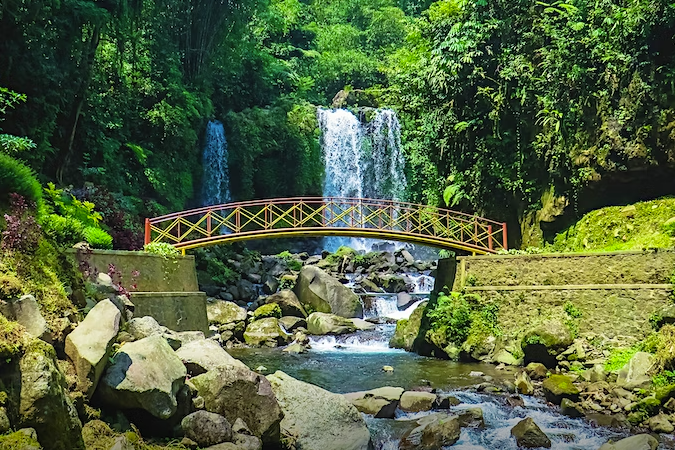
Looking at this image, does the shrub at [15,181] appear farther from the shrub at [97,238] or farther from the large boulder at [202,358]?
the shrub at [97,238]

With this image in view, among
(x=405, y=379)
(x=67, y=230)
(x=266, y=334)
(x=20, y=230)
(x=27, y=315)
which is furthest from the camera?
(x=266, y=334)

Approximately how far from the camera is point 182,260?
533 inches

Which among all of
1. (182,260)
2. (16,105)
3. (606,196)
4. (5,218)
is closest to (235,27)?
(16,105)

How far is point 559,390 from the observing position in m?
9.25

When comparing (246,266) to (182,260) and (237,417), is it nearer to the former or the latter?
(182,260)

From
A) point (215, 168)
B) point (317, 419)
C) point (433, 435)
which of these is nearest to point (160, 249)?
point (317, 419)

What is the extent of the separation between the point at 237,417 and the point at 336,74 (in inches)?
1304

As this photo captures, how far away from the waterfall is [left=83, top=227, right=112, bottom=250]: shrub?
13.1 meters

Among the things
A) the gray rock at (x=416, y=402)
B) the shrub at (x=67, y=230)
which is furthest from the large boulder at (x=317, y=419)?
the shrub at (x=67, y=230)

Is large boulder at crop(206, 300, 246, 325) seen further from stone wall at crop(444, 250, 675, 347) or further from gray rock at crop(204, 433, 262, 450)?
gray rock at crop(204, 433, 262, 450)

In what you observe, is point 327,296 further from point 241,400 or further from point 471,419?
point 241,400

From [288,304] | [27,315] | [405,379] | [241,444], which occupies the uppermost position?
[27,315]

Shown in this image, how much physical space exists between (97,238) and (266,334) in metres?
5.79

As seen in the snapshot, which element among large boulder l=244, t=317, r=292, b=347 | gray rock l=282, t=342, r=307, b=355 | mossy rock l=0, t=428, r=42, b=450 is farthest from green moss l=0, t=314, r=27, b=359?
large boulder l=244, t=317, r=292, b=347
